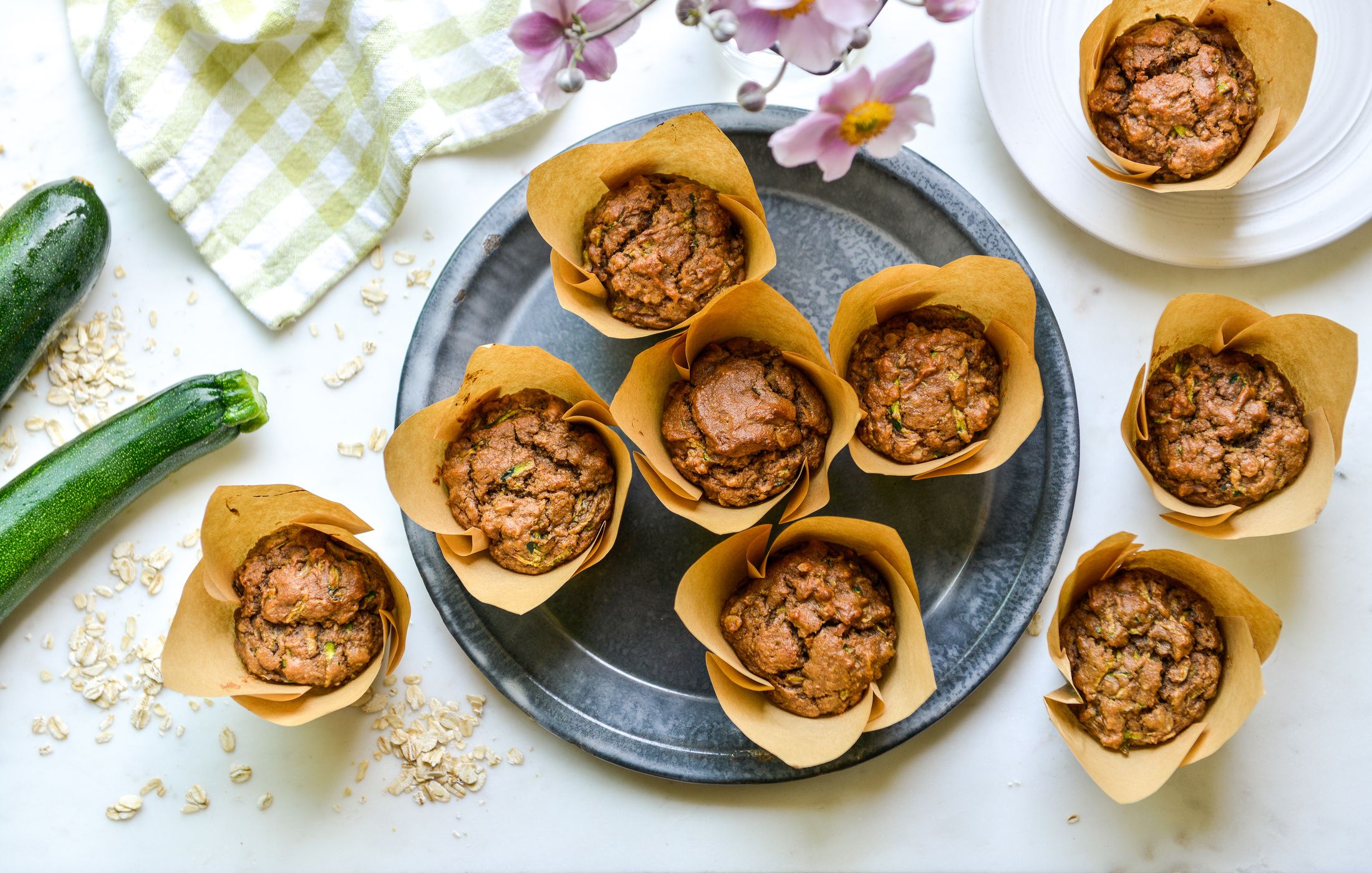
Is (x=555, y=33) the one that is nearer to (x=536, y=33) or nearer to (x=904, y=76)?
(x=536, y=33)

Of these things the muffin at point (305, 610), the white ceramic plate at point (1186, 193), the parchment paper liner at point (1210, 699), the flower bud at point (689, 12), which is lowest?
the parchment paper liner at point (1210, 699)

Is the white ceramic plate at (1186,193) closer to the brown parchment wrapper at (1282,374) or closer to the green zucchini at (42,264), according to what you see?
the brown parchment wrapper at (1282,374)

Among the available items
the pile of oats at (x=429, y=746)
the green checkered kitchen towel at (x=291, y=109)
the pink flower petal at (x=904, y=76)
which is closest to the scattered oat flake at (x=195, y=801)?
the pile of oats at (x=429, y=746)

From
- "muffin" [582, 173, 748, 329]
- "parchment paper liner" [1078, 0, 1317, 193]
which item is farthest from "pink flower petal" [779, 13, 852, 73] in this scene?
"parchment paper liner" [1078, 0, 1317, 193]

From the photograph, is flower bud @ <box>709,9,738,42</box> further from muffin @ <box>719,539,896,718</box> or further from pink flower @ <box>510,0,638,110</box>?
muffin @ <box>719,539,896,718</box>

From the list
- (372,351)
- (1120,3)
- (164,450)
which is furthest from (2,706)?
(1120,3)

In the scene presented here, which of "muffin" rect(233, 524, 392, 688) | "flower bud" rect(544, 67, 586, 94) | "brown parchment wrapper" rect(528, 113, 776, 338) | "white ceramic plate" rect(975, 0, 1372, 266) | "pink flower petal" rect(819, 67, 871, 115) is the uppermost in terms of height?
"flower bud" rect(544, 67, 586, 94)

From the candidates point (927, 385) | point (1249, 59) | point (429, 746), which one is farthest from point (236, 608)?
point (1249, 59)
